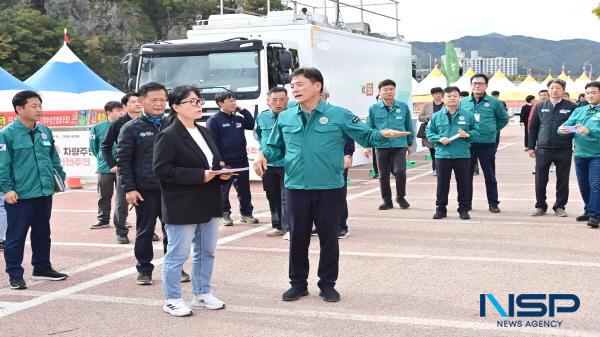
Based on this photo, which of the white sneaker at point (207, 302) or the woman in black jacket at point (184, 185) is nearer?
the woman in black jacket at point (184, 185)

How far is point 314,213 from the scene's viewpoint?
20.6ft

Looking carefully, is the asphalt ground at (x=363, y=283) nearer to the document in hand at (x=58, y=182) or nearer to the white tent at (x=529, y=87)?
the document in hand at (x=58, y=182)

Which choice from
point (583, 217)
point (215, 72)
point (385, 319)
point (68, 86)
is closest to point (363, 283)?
point (385, 319)

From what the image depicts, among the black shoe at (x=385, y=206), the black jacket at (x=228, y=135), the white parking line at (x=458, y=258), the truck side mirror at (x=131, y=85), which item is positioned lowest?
the black shoe at (x=385, y=206)

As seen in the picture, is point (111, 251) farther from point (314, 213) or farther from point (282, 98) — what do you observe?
point (314, 213)

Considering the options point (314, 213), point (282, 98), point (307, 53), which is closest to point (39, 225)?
point (314, 213)

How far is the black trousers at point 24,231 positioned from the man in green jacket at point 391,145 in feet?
19.0

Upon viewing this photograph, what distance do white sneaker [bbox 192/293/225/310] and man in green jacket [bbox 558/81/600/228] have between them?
219 inches

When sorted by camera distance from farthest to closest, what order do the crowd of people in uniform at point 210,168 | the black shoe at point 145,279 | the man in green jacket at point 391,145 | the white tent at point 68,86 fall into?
the white tent at point 68,86 → the man in green jacket at point 391,145 → the black shoe at point 145,279 → the crowd of people in uniform at point 210,168

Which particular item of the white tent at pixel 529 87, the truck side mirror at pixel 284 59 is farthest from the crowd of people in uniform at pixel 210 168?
the white tent at pixel 529 87

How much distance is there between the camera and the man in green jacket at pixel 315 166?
6.15m

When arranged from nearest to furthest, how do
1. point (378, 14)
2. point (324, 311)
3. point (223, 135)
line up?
point (324, 311) < point (223, 135) < point (378, 14)

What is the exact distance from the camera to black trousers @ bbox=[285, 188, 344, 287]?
6.22 meters

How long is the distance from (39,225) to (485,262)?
456 centimetres
